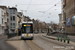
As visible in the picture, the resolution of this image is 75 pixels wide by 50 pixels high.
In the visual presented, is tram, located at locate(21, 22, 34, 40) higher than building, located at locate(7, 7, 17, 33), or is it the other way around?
building, located at locate(7, 7, 17, 33)

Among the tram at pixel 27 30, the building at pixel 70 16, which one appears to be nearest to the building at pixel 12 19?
the building at pixel 70 16

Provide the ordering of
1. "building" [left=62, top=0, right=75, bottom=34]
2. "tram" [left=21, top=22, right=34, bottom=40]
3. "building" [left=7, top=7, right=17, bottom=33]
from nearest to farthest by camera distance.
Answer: "tram" [left=21, top=22, right=34, bottom=40], "building" [left=62, top=0, right=75, bottom=34], "building" [left=7, top=7, right=17, bottom=33]

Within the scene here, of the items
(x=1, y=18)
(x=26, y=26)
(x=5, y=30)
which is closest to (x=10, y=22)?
(x=5, y=30)

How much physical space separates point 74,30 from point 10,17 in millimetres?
33035

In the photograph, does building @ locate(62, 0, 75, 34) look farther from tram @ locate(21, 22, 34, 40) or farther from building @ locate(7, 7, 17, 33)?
building @ locate(7, 7, 17, 33)

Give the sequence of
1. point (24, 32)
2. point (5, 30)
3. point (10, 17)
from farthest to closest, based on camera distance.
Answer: point (10, 17), point (5, 30), point (24, 32)

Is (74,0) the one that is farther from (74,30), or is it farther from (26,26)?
(26,26)

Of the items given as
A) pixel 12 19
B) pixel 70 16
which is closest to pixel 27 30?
pixel 70 16

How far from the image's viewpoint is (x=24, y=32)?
23.0m

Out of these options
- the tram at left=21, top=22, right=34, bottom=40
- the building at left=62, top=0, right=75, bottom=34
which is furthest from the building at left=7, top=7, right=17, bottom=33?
the tram at left=21, top=22, right=34, bottom=40

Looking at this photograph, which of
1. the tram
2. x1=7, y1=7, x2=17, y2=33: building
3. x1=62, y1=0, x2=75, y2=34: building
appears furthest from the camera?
x1=7, y1=7, x2=17, y2=33: building

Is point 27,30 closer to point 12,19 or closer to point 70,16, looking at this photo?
point 70,16

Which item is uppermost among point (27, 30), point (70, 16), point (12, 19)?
point (12, 19)

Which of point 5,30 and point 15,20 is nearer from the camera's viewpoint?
point 5,30
